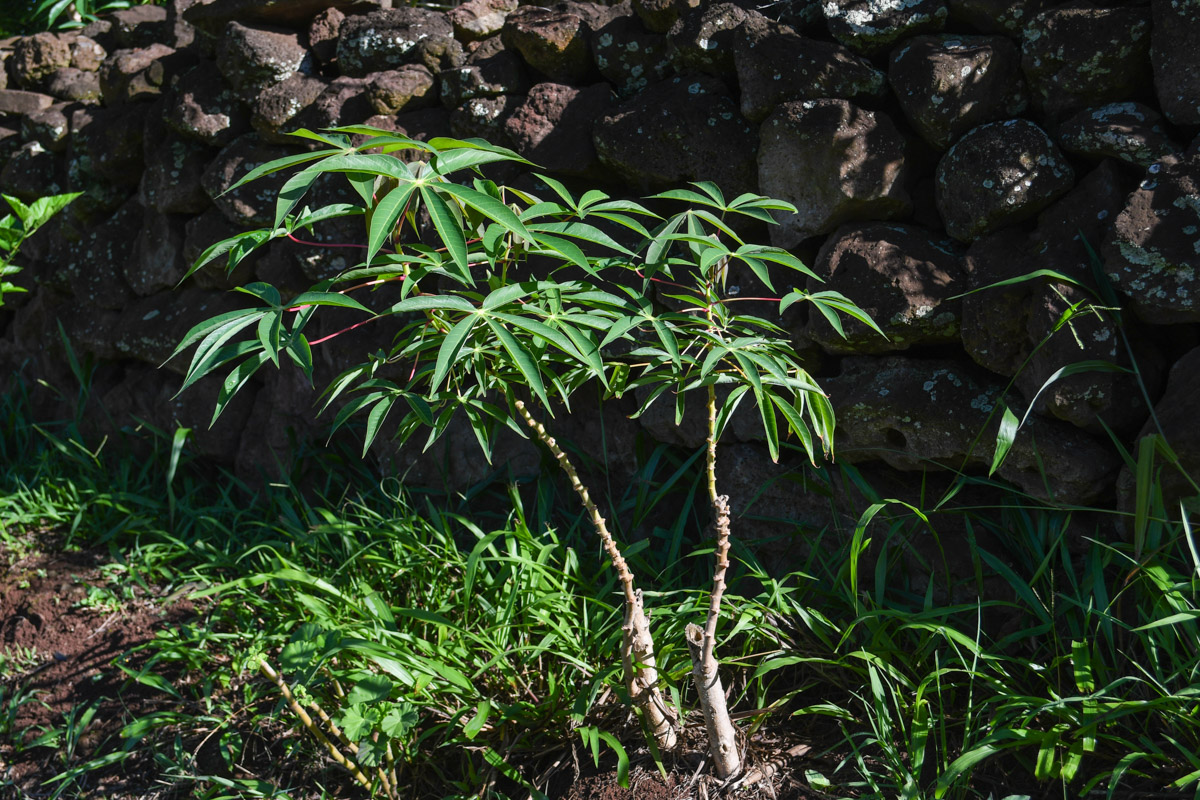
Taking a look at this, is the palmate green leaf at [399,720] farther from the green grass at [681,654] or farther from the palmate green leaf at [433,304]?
the palmate green leaf at [433,304]

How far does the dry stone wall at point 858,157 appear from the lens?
1645mm

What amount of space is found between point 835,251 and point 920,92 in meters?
0.34

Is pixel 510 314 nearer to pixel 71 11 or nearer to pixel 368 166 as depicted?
pixel 368 166

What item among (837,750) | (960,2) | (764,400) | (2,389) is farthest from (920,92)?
(2,389)

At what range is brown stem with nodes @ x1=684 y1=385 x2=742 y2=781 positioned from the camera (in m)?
1.45

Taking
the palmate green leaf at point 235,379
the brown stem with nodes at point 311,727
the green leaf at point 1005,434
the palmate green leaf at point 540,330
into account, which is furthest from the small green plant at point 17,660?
the green leaf at point 1005,434

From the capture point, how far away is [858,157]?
1.87m

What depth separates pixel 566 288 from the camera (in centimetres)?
130

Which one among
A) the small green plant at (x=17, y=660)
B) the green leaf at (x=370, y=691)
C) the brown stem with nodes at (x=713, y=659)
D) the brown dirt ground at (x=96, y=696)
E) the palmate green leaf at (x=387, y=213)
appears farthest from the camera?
the small green plant at (x=17, y=660)

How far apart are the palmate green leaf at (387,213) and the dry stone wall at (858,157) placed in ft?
3.33

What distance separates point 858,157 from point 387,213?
115cm

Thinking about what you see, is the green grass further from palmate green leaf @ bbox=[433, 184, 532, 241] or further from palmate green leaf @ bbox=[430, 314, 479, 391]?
palmate green leaf @ bbox=[433, 184, 532, 241]

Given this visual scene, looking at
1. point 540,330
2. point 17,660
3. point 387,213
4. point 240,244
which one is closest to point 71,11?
point 17,660

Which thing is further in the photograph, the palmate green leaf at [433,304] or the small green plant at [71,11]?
the small green plant at [71,11]
